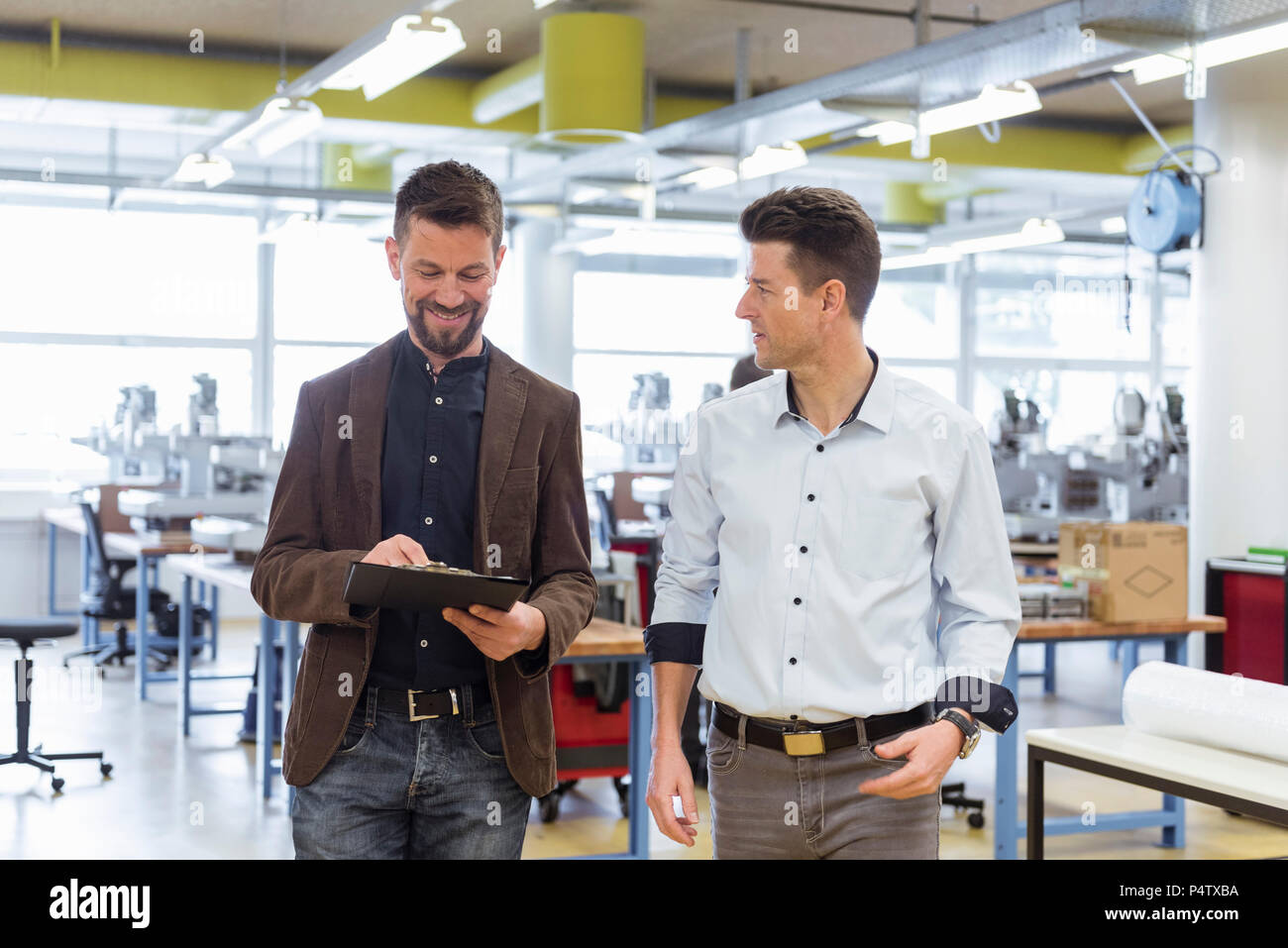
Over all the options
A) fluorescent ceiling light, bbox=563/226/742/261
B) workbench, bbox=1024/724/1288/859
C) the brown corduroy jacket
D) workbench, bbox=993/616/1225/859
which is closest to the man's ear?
the brown corduroy jacket

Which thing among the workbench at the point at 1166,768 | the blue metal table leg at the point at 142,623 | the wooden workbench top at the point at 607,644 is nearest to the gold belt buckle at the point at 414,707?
the workbench at the point at 1166,768

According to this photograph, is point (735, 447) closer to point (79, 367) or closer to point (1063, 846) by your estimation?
point (1063, 846)

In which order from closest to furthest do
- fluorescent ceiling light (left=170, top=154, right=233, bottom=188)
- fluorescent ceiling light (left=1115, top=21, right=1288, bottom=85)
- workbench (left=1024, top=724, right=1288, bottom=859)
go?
1. workbench (left=1024, top=724, right=1288, bottom=859)
2. fluorescent ceiling light (left=1115, top=21, right=1288, bottom=85)
3. fluorescent ceiling light (left=170, top=154, right=233, bottom=188)

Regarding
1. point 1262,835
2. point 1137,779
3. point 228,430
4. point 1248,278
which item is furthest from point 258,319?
point 1137,779

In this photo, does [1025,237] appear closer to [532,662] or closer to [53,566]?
[53,566]

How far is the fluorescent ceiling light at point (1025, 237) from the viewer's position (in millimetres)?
8852

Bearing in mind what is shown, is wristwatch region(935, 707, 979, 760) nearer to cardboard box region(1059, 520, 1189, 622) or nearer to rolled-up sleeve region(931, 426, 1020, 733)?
rolled-up sleeve region(931, 426, 1020, 733)

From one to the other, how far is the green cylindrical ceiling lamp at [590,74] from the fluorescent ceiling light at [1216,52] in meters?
2.83

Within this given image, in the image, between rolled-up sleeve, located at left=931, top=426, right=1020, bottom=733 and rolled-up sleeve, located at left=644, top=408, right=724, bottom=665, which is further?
rolled-up sleeve, located at left=644, top=408, right=724, bottom=665

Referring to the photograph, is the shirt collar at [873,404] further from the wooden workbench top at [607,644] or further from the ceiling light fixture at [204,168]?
the ceiling light fixture at [204,168]

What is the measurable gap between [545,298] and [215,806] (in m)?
6.85

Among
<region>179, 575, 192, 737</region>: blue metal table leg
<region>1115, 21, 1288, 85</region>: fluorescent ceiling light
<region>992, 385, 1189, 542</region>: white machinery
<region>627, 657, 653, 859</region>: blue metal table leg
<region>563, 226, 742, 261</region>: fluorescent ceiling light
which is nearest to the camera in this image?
<region>627, 657, 653, 859</region>: blue metal table leg

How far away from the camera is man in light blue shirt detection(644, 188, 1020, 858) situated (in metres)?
1.70

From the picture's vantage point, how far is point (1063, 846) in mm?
4672
